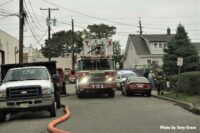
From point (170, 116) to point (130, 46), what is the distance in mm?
68997

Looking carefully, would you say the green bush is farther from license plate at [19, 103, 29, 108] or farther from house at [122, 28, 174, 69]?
house at [122, 28, 174, 69]

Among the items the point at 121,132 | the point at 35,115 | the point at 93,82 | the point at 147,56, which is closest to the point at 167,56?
the point at 147,56

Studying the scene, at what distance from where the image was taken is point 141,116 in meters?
18.9

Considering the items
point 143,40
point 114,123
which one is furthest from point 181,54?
point 114,123

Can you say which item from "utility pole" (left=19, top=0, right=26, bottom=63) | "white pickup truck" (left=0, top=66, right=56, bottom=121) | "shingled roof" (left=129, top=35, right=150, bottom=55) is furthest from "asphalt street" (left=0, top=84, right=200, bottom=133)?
"shingled roof" (left=129, top=35, right=150, bottom=55)

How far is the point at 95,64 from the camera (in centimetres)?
3225

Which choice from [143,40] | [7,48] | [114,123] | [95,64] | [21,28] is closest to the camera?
[114,123]

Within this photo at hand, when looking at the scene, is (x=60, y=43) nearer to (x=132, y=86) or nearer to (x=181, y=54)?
(x=181, y=54)

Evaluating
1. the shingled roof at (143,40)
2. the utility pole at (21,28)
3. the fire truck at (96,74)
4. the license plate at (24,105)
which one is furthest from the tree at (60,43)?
the license plate at (24,105)

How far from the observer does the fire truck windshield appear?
32.2 metres

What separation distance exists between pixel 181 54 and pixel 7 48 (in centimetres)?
1976

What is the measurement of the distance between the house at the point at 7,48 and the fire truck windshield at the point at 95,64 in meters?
24.0

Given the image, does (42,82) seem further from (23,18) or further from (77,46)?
(77,46)

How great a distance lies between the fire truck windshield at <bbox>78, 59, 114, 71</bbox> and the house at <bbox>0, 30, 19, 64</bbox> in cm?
2402
